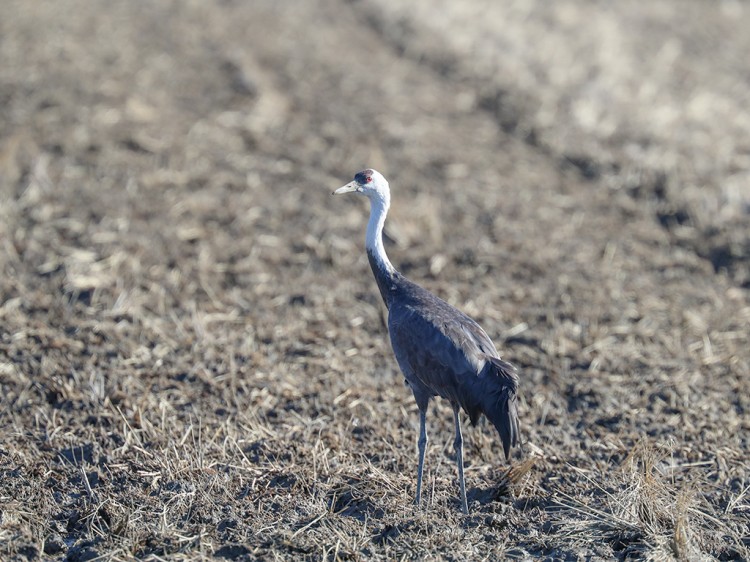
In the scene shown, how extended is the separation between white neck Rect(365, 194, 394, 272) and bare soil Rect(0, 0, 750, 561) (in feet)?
3.62

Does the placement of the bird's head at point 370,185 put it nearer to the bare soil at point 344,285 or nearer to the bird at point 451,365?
the bird at point 451,365

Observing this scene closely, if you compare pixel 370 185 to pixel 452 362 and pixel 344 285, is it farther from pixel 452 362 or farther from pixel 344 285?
pixel 344 285

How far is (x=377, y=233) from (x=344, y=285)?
80.2 inches

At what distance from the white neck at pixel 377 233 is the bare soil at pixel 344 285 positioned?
1.10m

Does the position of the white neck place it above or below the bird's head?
below

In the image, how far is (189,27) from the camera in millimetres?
14516

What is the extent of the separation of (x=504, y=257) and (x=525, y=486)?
3.45 metres

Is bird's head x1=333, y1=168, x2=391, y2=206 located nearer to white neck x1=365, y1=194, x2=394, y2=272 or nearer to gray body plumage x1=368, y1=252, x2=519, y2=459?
white neck x1=365, y1=194, x2=394, y2=272

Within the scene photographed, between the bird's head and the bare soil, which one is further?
the bird's head

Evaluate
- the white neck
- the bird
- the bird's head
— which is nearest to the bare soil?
the bird

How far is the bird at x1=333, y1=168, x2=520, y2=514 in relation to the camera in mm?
5129

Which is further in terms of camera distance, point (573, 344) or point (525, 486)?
point (573, 344)

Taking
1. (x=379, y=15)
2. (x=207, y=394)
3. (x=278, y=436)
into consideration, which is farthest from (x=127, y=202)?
(x=379, y=15)

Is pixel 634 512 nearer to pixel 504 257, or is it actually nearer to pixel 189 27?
pixel 504 257
